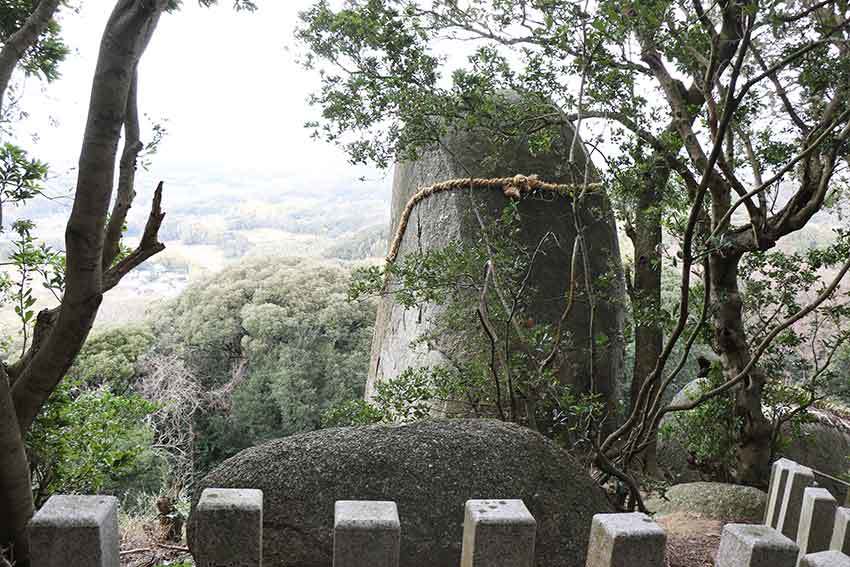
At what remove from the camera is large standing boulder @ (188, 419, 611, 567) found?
1.82m

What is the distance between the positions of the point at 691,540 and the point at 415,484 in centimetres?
212

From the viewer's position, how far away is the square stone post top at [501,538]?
1209 millimetres

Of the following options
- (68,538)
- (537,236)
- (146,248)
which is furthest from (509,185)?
(68,538)

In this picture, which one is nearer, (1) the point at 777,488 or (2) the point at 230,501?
(2) the point at 230,501

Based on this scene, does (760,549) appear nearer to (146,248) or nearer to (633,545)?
(633,545)

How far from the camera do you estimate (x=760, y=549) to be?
4.07 feet

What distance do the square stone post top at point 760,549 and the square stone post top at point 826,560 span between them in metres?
0.03

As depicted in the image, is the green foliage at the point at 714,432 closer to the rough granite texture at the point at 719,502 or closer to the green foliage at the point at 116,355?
the rough granite texture at the point at 719,502

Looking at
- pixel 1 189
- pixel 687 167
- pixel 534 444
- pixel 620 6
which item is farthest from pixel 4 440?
pixel 687 167

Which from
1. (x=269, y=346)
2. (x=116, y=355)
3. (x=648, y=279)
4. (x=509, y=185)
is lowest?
(x=116, y=355)

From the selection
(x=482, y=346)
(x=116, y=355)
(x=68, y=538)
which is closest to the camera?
(x=68, y=538)

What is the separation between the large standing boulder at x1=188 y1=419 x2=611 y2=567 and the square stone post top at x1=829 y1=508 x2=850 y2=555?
597mm

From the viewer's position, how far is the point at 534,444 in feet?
6.87

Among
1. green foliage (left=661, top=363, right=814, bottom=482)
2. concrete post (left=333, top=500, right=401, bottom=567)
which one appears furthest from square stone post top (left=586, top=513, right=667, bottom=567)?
green foliage (left=661, top=363, right=814, bottom=482)
